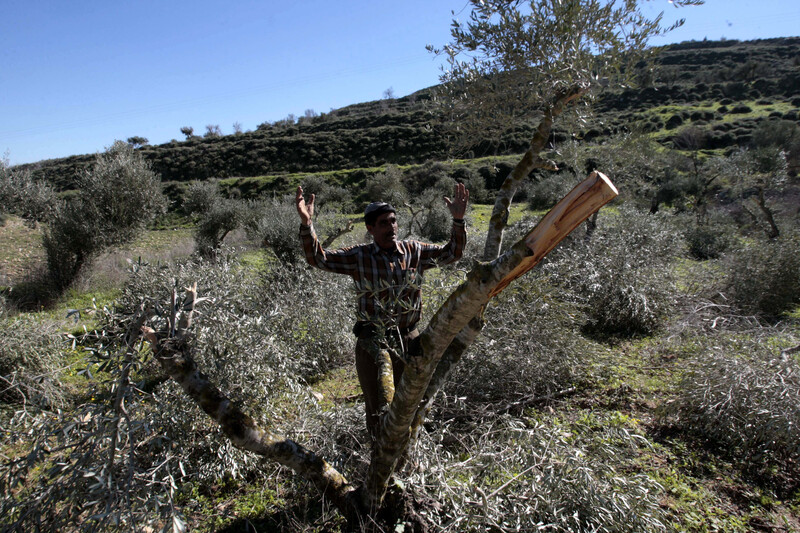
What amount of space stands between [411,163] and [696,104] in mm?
30657

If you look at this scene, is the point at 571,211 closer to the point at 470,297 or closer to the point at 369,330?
the point at 470,297

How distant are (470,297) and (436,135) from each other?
122 ft

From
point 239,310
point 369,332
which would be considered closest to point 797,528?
point 369,332

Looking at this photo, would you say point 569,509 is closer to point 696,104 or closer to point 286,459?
point 286,459

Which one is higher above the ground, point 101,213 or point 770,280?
point 101,213

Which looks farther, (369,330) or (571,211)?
(369,330)

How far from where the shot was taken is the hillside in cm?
3688

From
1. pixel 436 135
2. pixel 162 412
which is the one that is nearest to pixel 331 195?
pixel 436 135

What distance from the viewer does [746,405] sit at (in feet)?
12.1

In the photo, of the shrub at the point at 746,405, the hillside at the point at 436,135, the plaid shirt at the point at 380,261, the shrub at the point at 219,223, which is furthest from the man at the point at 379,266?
the hillside at the point at 436,135

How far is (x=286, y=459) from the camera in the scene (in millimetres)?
2434

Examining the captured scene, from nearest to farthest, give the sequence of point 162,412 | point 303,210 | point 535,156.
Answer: point 303,210 → point 535,156 → point 162,412

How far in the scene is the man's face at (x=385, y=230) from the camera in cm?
299

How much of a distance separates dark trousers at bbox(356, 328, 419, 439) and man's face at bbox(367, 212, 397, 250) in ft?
2.20
